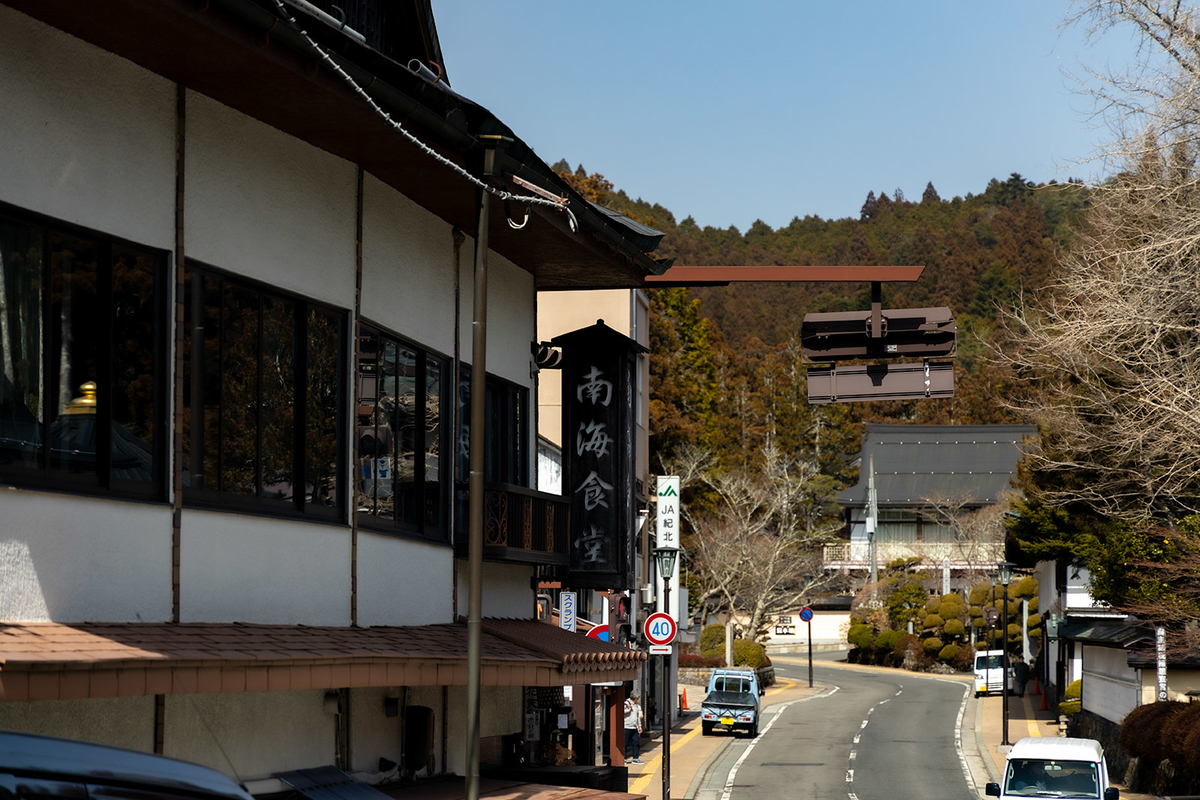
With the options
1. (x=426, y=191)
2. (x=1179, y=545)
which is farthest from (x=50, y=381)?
(x=1179, y=545)

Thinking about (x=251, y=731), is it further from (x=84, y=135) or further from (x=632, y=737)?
(x=632, y=737)

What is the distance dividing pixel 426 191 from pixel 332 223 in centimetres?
155

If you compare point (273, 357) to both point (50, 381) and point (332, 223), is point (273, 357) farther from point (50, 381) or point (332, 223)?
point (50, 381)

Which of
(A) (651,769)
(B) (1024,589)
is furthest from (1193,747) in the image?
(B) (1024,589)

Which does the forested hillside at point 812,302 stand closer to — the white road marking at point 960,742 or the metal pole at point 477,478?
the white road marking at point 960,742

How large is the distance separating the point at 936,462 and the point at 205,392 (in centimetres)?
8470

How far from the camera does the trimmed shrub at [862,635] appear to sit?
7344 centimetres

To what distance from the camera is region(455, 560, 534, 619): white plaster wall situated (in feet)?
46.2

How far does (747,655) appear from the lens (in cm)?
6053

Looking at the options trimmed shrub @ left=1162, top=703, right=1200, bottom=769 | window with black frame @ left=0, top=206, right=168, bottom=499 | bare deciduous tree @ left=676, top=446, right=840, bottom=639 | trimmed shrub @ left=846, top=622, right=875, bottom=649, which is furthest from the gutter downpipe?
trimmed shrub @ left=846, top=622, right=875, bottom=649

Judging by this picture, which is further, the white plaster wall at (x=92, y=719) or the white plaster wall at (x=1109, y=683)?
the white plaster wall at (x=1109, y=683)

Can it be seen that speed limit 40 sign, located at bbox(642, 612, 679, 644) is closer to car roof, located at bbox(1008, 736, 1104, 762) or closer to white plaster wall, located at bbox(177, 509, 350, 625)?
car roof, located at bbox(1008, 736, 1104, 762)

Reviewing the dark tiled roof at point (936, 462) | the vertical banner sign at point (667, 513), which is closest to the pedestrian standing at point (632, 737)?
the vertical banner sign at point (667, 513)

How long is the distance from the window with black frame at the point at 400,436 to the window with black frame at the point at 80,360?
2.93 m
